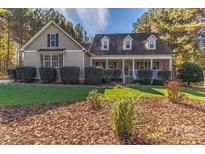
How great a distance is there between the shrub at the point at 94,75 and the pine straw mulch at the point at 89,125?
2.43 m

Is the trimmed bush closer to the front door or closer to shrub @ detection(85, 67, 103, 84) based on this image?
shrub @ detection(85, 67, 103, 84)

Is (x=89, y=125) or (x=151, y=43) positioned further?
(x=151, y=43)

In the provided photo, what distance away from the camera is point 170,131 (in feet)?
15.3

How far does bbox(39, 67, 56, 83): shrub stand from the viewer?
914 centimetres

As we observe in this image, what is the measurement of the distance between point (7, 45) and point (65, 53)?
5361 millimetres

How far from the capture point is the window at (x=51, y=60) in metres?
11.3

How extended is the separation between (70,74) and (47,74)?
950mm

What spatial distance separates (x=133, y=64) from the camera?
8.48 metres

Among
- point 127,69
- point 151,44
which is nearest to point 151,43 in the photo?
point 151,44

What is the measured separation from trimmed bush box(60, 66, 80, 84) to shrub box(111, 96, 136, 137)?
5538mm

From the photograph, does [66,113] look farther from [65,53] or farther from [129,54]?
[65,53]

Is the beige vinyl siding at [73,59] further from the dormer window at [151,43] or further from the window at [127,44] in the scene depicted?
the dormer window at [151,43]

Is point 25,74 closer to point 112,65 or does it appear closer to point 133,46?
point 112,65
